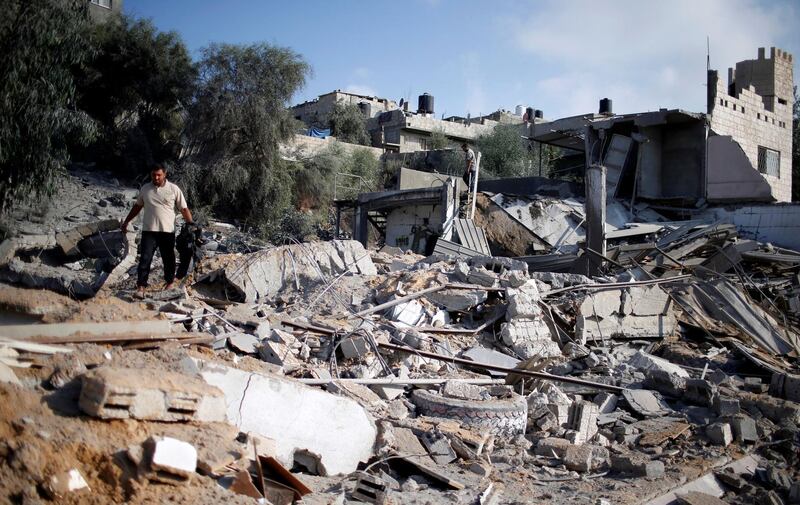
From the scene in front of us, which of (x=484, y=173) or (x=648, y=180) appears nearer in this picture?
(x=648, y=180)

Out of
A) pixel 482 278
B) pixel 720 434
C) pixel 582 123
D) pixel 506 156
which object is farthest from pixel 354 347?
pixel 506 156

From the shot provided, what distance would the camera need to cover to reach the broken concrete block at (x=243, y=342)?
206 inches

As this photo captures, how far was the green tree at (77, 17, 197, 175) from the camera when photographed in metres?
22.7

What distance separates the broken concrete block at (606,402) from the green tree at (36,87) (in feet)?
33.2

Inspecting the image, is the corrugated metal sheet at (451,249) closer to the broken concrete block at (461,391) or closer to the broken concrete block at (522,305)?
the broken concrete block at (522,305)

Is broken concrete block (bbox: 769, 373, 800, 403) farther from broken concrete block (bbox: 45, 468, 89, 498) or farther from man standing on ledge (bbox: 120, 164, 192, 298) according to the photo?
broken concrete block (bbox: 45, 468, 89, 498)

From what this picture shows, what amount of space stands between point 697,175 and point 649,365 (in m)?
12.4

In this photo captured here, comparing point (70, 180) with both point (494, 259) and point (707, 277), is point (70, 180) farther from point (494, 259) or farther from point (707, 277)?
point (707, 277)

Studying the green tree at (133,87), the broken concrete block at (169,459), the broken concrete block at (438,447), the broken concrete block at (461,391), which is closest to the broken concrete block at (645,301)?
the broken concrete block at (461,391)

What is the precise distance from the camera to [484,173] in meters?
29.2

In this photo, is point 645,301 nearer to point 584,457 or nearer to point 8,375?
point 584,457

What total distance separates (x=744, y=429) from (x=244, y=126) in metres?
20.4

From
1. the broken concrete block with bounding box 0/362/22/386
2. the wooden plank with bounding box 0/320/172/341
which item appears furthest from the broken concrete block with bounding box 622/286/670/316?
the broken concrete block with bounding box 0/362/22/386

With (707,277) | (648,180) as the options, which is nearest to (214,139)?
(648,180)
